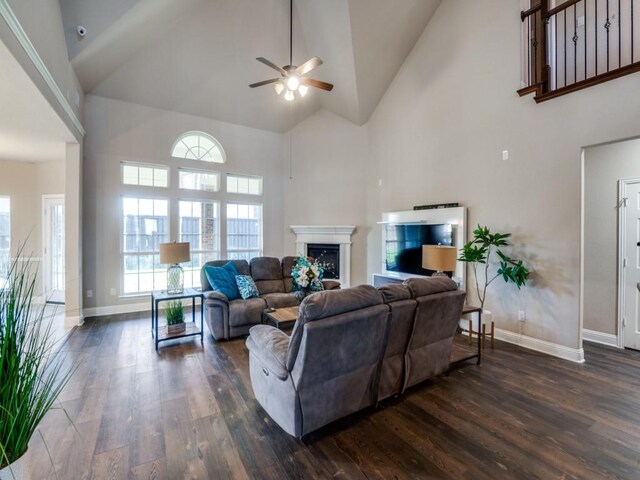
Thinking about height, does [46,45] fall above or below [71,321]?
above

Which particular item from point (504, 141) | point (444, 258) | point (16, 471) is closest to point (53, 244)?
point (16, 471)

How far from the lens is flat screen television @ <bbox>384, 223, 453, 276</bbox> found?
475 centimetres

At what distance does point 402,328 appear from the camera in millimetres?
2488

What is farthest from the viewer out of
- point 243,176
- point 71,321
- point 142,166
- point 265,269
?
point 243,176

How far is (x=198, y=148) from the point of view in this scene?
6.25 m

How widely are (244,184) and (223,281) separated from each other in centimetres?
303

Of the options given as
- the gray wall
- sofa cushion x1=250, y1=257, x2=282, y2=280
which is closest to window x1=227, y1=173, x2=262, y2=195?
sofa cushion x1=250, y1=257, x2=282, y2=280

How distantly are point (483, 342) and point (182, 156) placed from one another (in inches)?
241

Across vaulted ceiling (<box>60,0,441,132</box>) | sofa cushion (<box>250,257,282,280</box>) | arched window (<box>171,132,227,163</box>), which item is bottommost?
sofa cushion (<box>250,257,282,280</box>)

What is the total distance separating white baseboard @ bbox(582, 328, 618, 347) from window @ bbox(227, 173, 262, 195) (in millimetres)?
6286

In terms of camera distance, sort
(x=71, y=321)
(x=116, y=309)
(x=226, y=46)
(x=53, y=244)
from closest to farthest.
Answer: (x=71, y=321)
(x=226, y=46)
(x=116, y=309)
(x=53, y=244)

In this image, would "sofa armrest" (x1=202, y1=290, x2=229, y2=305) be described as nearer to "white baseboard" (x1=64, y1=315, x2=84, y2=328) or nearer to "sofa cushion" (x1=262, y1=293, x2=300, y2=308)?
"sofa cushion" (x1=262, y1=293, x2=300, y2=308)

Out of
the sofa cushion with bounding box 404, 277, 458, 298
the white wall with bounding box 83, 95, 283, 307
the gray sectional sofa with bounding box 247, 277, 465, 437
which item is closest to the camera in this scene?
the gray sectional sofa with bounding box 247, 277, 465, 437

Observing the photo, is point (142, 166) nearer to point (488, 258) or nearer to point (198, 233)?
point (198, 233)
